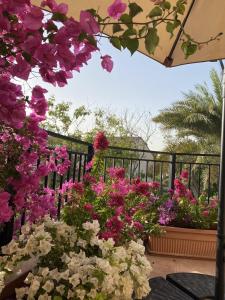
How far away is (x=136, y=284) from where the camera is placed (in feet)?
4.73

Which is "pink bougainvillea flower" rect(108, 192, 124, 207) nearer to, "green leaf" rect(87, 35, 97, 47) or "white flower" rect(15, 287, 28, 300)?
"white flower" rect(15, 287, 28, 300)

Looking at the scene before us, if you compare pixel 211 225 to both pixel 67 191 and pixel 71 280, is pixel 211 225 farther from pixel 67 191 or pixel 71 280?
pixel 71 280

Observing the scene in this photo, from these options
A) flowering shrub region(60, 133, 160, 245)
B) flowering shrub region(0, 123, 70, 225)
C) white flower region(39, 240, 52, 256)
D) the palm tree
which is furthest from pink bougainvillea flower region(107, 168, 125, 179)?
the palm tree

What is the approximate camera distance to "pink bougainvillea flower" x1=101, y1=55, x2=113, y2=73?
0.88 m

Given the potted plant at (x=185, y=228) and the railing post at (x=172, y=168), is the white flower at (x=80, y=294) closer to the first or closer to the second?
the potted plant at (x=185, y=228)

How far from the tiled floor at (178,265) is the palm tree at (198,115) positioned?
714cm

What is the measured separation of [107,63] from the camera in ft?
2.91

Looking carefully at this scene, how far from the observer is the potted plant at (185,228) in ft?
11.4

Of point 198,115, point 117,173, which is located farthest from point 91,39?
point 198,115

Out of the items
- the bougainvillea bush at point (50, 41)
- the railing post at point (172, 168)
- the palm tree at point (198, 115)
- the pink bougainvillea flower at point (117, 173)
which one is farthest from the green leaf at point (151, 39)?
the palm tree at point (198, 115)

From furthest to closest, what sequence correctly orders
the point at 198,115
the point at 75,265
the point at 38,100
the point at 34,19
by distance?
the point at 198,115 < the point at 75,265 < the point at 38,100 < the point at 34,19

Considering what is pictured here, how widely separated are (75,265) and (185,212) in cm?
261

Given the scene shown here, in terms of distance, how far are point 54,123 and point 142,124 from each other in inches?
142

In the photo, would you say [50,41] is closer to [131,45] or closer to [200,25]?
[131,45]
